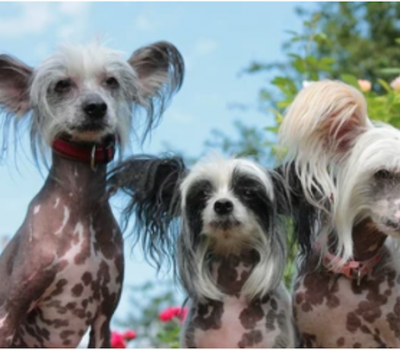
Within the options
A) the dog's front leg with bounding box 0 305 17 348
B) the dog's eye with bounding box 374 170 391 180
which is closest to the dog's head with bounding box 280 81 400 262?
the dog's eye with bounding box 374 170 391 180

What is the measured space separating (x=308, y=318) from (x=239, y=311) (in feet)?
0.86

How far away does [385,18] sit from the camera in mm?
14938

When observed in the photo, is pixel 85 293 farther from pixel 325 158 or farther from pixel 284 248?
pixel 325 158

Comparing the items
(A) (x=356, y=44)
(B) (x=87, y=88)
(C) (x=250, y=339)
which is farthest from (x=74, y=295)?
(A) (x=356, y=44)

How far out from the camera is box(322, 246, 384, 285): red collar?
3.23 meters

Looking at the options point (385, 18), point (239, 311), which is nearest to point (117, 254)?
point (239, 311)

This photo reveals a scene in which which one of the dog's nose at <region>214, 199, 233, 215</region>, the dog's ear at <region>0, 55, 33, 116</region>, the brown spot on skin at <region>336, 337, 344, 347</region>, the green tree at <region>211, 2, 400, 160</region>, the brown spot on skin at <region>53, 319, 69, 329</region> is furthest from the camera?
the green tree at <region>211, 2, 400, 160</region>

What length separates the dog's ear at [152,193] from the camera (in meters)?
3.20

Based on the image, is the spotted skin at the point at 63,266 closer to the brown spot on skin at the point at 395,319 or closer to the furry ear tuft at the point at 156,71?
the furry ear tuft at the point at 156,71

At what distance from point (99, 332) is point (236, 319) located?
0.49 metres

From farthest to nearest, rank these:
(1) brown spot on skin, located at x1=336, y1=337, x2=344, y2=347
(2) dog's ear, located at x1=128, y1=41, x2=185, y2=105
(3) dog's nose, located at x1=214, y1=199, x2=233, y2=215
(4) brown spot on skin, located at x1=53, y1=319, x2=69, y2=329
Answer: (2) dog's ear, located at x1=128, y1=41, x2=185, y2=105 → (1) brown spot on skin, located at x1=336, y1=337, x2=344, y2=347 → (4) brown spot on skin, located at x1=53, y1=319, x2=69, y2=329 → (3) dog's nose, located at x1=214, y1=199, x2=233, y2=215

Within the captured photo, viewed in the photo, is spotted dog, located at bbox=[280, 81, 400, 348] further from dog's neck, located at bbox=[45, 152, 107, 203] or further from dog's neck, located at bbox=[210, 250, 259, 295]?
dog's neck, located at bbox=[45, 152, 107, 203]

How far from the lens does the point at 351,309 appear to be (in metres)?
3.24

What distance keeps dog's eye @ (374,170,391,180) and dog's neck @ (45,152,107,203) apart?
964 millimetres
